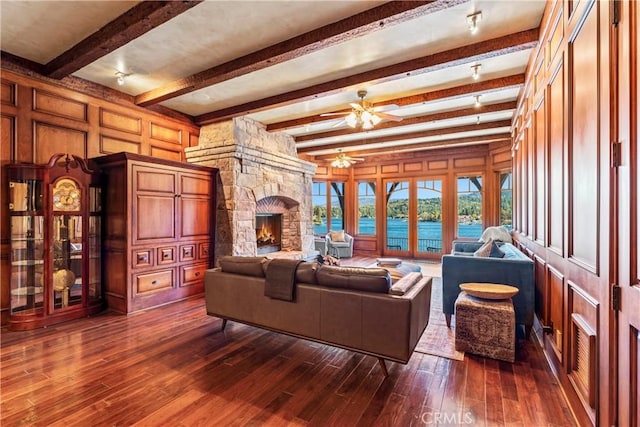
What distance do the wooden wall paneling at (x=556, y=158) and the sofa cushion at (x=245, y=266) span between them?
2586mm

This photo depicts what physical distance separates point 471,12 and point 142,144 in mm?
4848

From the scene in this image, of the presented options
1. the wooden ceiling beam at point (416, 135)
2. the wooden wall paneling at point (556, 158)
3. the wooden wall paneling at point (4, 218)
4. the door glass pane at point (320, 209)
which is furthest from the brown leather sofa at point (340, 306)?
the door glass pane at point (320, 209)

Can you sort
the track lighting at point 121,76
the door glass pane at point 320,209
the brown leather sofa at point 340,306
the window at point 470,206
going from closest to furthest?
the brown leather sofa at point 340,306 → the track lighting at point 121,76 → the window at point 470,206 → the door glass pane at point 320,209

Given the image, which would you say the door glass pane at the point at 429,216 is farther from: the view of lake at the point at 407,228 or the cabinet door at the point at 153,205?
the cabinet door at the point at 153,205

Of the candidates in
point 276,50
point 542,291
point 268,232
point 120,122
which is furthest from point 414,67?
point 268,232

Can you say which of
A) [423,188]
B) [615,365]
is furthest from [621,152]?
[423,188]

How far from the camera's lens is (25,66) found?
3607 millimetres

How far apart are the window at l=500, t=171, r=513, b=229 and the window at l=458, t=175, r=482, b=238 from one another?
498 mm

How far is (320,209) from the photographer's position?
9570mm

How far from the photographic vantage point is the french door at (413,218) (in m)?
8.41

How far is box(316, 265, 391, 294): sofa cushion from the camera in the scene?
8.12 ft

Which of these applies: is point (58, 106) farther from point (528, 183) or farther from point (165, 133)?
point (528, 183)

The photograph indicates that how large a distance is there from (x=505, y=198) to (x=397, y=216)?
277 cm

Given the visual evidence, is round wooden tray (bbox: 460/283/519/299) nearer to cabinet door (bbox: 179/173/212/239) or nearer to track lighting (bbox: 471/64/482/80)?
track lighting (bbox: 471/64/482/80)
